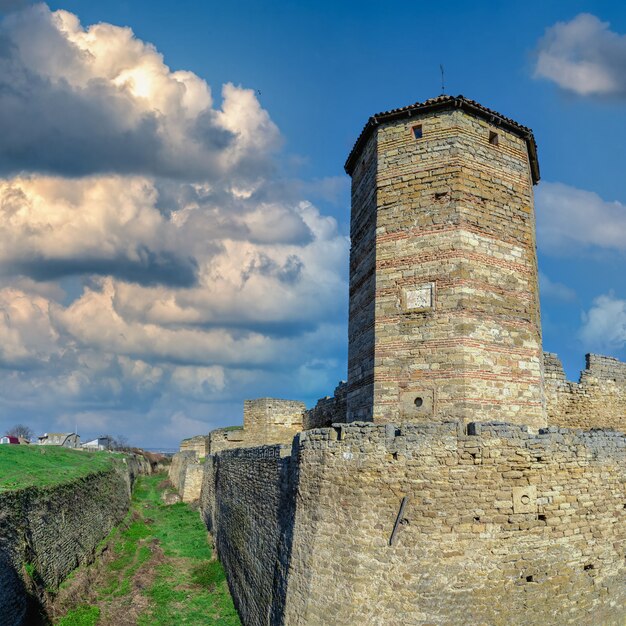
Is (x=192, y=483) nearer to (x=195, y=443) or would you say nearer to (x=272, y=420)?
(x=272, y=420)

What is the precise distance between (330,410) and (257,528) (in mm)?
7157

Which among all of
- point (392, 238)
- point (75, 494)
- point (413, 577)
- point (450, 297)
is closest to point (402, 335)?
point (450, 297)

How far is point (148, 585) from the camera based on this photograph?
49.5ft

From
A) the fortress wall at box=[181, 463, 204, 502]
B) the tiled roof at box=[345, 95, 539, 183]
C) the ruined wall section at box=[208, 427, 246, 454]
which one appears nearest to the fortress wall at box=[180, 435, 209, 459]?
the fortress wall at box=[181, 463, 204, 502]

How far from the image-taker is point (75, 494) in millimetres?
17609

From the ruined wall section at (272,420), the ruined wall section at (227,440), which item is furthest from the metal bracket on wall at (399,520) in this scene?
the ruined wall section at (227,440)

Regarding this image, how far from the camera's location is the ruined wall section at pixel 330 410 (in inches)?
675

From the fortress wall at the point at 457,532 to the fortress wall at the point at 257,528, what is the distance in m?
1.12

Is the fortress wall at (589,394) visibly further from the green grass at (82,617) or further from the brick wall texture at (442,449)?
the green grass at (82,617)

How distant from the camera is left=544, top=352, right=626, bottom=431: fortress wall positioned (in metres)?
15.9

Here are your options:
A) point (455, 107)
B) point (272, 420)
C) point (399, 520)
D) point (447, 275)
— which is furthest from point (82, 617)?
point (455, 107)

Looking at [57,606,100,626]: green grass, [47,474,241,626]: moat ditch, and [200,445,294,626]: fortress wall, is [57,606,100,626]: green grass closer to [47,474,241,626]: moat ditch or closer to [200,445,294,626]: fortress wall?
[47,474,241,626]: moat ditch

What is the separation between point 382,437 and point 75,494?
44.2ft

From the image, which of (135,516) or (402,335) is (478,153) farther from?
(135,516)
